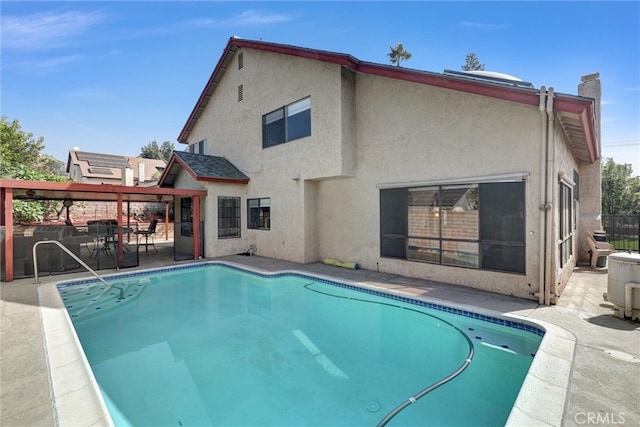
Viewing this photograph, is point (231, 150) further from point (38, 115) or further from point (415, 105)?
point (38, 115)

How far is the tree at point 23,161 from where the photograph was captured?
1620cm

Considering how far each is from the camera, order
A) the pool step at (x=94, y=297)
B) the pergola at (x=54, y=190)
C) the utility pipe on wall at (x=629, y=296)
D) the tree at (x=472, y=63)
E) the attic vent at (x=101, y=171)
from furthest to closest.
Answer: the tree at (x=472, y=63), the attic vent at (x=101, y=171), the pergola at (x=54, y=190), the pool step at (x=94, y=297), the utility pipe on wall at (x=629, y=296)

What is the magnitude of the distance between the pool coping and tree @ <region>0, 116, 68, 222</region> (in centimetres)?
1453

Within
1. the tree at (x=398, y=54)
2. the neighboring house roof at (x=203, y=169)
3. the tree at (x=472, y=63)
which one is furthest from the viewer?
the tree at (x=472, y=63)

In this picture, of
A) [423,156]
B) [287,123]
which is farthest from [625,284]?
[287,123]

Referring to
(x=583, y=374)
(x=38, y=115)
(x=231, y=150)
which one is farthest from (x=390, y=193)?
(x=38, y=115)

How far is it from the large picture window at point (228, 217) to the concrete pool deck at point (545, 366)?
7130 mm

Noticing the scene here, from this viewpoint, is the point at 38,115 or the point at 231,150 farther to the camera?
the point at 38,115

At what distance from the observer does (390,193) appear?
9695 mm

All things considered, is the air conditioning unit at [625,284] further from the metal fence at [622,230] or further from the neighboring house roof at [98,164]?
the neighboring house roof at [98,164]

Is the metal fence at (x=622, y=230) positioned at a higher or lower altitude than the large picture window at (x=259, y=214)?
lower

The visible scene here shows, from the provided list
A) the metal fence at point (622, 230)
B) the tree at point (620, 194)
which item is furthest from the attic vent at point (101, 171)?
the tree at point (620, 194)

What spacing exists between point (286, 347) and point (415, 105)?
756 cm

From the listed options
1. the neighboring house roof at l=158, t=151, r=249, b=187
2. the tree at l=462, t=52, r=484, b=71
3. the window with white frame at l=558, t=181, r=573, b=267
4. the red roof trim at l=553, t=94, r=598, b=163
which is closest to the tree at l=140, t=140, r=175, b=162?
the neighboring house roof at l=158, t=151, r=249, b=187
